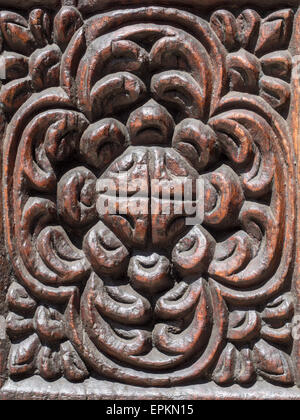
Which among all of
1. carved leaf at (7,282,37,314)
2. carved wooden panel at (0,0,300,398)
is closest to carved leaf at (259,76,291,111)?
carved wooden panel at (0,0,300,398)

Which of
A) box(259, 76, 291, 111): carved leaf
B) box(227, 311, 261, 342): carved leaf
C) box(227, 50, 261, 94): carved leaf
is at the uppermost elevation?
box(227, 50, 261, 94): carved leaf

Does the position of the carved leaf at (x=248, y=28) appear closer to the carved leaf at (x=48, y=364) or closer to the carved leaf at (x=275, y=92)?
the carved leaf at (x=275, y=92)

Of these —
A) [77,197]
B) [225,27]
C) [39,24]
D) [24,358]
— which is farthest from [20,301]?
[225,27]

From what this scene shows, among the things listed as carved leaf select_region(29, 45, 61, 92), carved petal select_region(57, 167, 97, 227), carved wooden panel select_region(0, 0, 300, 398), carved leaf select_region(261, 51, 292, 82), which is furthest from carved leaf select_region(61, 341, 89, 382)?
carved leaf select_region(261, 51, 292, 82)

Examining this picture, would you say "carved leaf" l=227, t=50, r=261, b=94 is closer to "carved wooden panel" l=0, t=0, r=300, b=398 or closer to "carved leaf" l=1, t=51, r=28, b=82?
"carved wooden panel" l=0, t=0, r=300, b=398

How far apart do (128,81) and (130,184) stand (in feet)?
0.56

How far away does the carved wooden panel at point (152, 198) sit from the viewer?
1063mm

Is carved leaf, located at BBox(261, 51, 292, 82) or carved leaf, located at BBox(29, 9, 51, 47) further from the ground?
carved leaf, located at BBox(29, 9, 51, 47)

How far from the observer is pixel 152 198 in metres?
1.07

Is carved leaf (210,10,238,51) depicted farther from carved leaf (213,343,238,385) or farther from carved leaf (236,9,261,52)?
carved leaf (213,343,238,385)

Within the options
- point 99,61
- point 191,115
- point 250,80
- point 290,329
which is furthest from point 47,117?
point 290,329

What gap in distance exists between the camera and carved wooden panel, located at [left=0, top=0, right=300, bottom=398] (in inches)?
41.9

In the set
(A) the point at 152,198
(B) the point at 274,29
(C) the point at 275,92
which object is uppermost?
(B) the point at 274,29

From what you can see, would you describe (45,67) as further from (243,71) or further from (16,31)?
(243,71)
